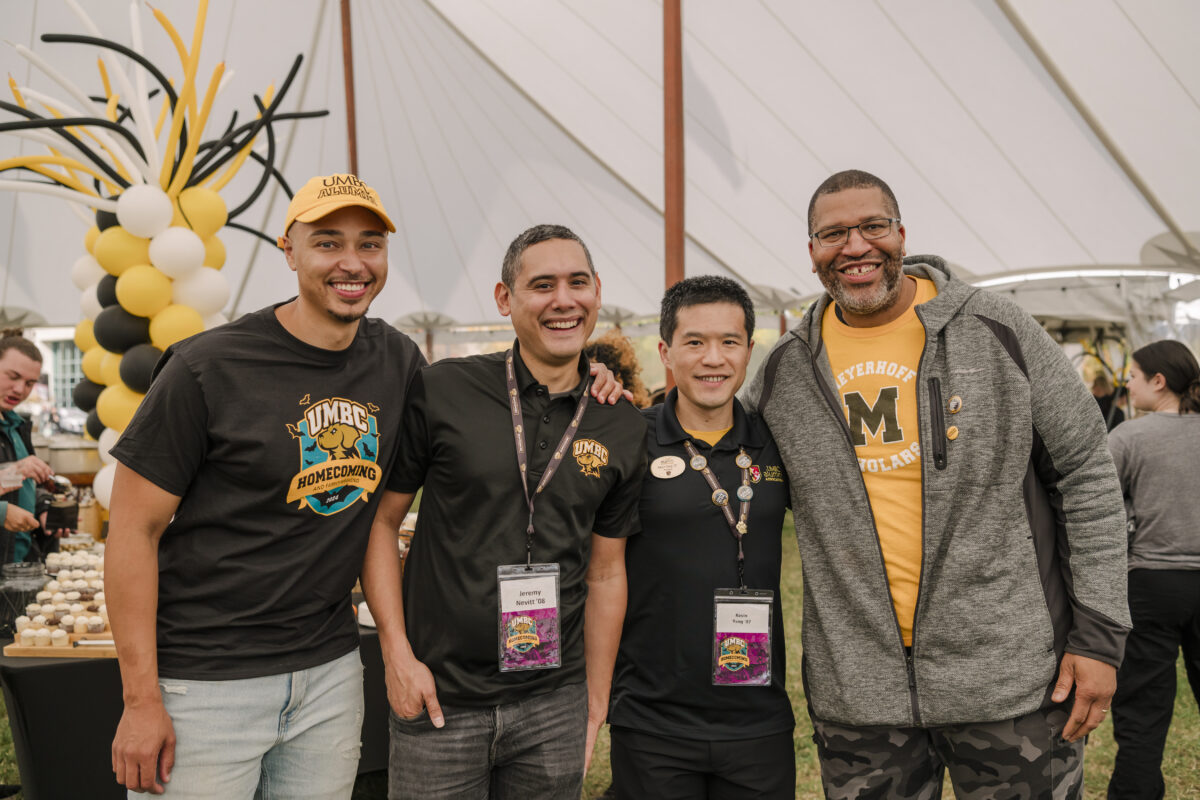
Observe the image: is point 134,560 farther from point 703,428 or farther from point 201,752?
point 703,428

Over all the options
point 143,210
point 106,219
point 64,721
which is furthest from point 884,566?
point 106,219

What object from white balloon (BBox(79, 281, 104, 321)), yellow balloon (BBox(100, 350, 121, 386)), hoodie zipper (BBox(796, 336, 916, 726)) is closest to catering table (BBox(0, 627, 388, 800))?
hoodie zipper (BBox(796, 336, 916, 726))

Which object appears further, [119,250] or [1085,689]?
[119,250]

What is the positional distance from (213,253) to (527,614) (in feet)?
12.5

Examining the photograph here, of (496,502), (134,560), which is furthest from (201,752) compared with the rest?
(496,502)

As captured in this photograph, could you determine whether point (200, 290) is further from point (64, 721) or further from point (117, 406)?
point (64, 721)

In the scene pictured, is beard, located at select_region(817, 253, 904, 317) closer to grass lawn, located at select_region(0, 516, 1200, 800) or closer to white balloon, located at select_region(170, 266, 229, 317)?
grass lawn, located at select_region(0, 516, 1200, 800)

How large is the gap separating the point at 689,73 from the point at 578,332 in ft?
19.2

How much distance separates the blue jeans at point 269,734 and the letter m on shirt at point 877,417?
1.08 m

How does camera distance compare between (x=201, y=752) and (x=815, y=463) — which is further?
(x=815, y=463)

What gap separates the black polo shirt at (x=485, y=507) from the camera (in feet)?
4.84

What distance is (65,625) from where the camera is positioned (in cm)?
233

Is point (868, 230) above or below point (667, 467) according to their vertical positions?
above

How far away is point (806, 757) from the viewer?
328 cm
